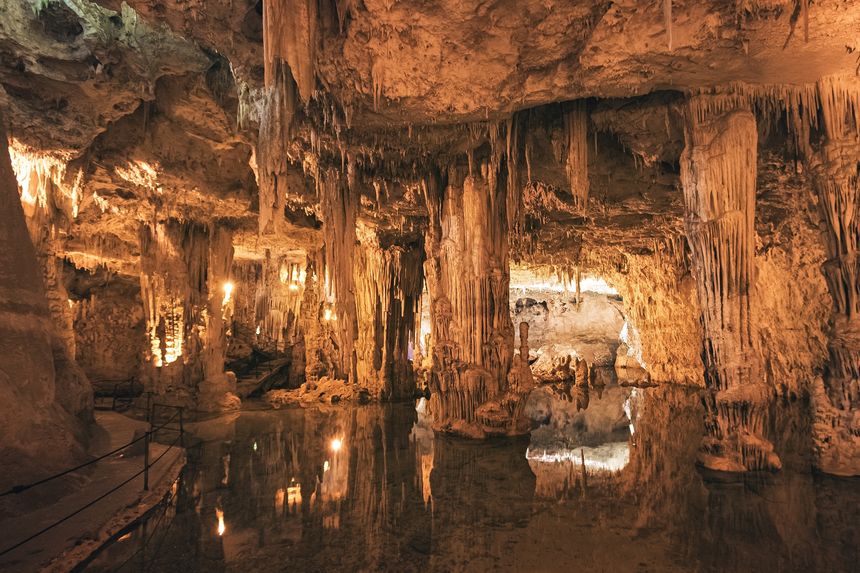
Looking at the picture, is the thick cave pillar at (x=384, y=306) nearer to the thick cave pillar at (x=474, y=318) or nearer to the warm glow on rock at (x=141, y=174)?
the thick cave pillar at (x=474, y=318)

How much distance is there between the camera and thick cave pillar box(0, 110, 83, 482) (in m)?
4.77

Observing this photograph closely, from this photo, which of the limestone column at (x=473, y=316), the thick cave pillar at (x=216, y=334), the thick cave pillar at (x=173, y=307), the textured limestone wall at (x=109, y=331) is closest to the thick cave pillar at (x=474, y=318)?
the limestone column at (x=473, y=316)

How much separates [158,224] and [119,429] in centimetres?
644

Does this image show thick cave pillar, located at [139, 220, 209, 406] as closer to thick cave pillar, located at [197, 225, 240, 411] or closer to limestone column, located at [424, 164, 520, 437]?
thick cave pillar, located at [197, 225, 240, 411]

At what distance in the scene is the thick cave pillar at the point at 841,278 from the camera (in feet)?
19.4

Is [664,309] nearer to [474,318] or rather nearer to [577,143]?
[474,318]

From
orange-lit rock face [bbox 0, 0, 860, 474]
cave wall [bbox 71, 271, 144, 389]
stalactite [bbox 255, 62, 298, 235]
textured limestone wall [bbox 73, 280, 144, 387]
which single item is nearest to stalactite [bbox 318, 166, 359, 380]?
orange-lit rock face [bbox 0, 0, 860, 474]

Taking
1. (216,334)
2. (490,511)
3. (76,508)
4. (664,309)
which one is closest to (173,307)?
(216,334)

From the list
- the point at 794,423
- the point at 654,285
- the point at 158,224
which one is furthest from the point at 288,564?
the point at 654,285

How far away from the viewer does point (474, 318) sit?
9188 millimetres

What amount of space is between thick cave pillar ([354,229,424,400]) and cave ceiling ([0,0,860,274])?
200 centimetres

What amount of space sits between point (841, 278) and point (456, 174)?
19.8 feet

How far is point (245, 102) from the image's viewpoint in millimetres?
7621

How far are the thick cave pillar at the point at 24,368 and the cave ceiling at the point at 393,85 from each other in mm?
2905
